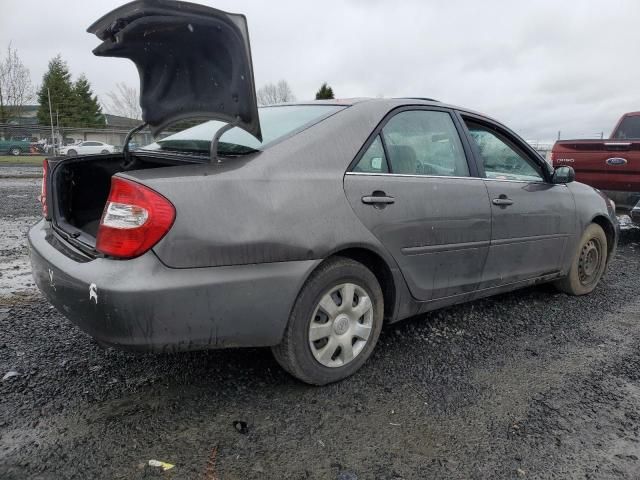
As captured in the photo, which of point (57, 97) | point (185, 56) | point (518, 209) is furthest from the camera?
point (57, 97)

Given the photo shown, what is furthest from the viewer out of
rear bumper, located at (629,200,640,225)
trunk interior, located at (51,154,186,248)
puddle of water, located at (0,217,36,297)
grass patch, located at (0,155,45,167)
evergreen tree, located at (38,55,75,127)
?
evergreen tree, located at (38,55,75,127)

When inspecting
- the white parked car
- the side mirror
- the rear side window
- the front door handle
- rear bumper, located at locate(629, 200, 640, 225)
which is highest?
the white parked car

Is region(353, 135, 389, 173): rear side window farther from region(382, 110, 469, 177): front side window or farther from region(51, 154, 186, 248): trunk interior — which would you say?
region(51, 154, 186, 248): trunk interior

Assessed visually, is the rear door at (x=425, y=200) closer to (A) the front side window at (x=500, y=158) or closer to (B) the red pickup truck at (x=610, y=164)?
(A) the front side window at (x=500, y=158)

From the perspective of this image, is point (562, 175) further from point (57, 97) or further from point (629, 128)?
point (57, 97)

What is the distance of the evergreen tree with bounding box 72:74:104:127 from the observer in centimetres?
4838

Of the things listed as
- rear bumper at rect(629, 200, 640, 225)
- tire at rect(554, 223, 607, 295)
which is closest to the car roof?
tire at rect(554, 223, 607, 295)

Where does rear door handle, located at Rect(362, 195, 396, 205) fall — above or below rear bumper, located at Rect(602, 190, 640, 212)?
above

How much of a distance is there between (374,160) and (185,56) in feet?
3.62

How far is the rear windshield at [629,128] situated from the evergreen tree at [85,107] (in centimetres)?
4671

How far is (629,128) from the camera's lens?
9383 mm

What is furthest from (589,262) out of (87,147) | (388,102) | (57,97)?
(57,97)

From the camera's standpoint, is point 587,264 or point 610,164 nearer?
point 587,264

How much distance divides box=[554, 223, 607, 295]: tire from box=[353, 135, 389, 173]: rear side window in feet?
7.57
